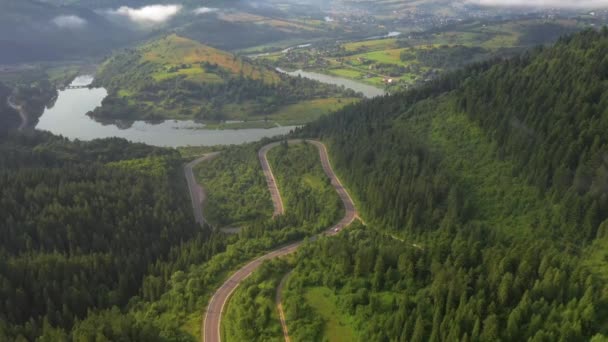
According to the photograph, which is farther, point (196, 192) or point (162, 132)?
point (162, 132)

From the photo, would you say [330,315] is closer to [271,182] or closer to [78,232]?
[78,232]

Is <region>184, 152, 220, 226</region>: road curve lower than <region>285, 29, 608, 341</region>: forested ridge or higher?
lower

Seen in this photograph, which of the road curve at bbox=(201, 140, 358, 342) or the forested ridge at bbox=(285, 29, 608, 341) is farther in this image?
the road curve at bbox=(201, 140, 358, 342)

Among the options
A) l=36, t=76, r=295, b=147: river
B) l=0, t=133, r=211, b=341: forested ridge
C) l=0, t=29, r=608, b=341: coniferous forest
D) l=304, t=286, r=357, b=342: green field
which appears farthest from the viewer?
l=36, t=76, r=295, b=147: river

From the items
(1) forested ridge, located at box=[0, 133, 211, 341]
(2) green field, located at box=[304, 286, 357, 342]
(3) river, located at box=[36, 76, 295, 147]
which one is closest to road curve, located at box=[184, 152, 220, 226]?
(1) forested ridge, located at box=[0, 133, 211, 341]

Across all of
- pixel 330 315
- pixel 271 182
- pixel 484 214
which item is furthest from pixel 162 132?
pixel 330 315

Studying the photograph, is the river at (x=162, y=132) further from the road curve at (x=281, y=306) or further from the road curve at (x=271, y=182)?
the road curve at (x=281, y=306)

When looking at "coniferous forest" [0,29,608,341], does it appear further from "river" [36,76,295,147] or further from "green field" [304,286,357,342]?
"river" [36,76,295,147]
